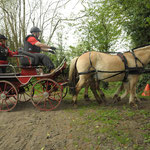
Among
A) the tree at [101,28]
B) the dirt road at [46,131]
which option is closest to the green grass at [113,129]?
the dirt road at [46,131]

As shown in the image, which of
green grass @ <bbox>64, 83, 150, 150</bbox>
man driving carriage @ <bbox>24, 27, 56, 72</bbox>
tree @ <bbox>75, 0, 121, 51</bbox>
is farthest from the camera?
tree @ <bbox>75, 0, 121, 51</bbox>

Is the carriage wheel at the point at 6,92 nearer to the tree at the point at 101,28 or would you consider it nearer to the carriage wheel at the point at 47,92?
the carriage wheel at the point at 47,92

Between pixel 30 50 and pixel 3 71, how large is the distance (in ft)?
3.97

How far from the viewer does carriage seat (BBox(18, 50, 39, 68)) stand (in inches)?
168

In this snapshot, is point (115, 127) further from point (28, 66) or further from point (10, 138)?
point (28, 66)

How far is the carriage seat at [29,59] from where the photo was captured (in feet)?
14.0

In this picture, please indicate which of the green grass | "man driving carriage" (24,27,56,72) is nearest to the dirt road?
the green grass

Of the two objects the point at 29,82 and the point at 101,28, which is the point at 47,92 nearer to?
the point at 29,82

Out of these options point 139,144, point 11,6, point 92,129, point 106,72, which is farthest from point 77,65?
point 11,6

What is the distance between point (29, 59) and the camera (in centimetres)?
432

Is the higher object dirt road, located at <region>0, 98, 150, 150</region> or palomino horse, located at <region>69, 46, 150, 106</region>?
palomino horse, located at <region>69, 46, 150, 106</region>

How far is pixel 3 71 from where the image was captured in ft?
15.3

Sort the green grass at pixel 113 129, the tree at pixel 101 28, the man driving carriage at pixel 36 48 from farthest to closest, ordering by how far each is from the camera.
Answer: the tree at pixel 101 28 → the man driving carriage at pixel 36 48 → the green grass at pixel 113 129

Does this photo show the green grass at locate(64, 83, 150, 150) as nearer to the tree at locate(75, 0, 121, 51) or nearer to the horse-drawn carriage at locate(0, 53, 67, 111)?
the horse-drawn carriage at locate(0, 53, 67, 111)
